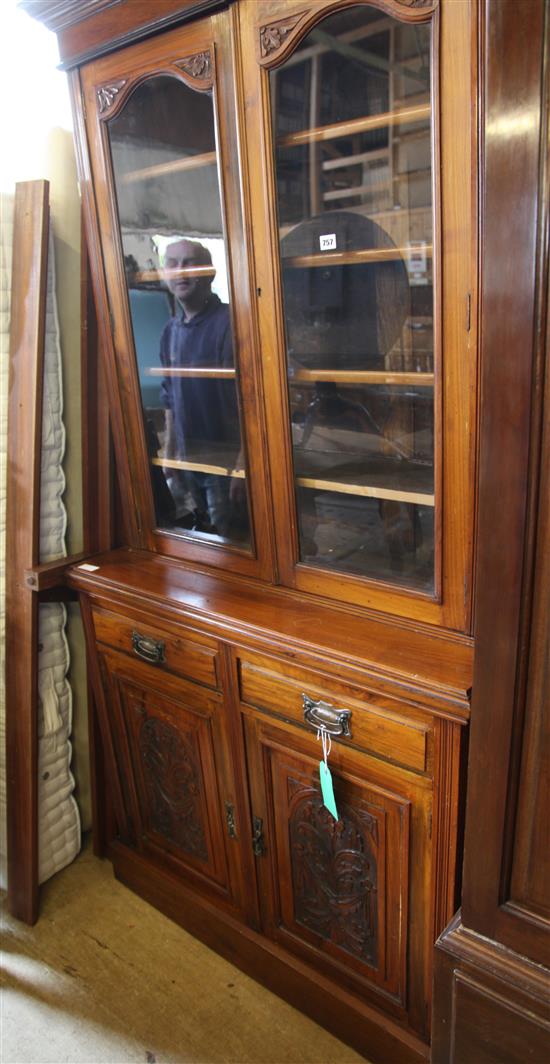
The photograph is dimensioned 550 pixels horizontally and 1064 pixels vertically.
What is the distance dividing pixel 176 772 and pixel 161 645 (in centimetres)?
31

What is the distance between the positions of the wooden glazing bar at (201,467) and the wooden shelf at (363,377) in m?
0.24

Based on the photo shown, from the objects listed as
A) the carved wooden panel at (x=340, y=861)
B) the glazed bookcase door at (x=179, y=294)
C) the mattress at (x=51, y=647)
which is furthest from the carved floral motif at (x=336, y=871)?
the mattress at (x=51, y=647)

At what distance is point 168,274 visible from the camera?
1504 millimetres

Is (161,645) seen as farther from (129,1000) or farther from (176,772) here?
(129,1000)

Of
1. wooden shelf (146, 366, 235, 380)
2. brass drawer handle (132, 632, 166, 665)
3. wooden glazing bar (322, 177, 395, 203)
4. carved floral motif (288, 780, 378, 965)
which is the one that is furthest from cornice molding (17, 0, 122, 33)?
carved floral motif (288, 780, 378, 965)

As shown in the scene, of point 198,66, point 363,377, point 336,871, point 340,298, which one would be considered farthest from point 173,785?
point 198,66

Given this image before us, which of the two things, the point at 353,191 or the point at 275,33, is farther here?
the point at 353,191

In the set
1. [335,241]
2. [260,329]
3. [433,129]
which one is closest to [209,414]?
[260,329]

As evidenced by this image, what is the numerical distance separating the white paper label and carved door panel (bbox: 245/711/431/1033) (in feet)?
2.73

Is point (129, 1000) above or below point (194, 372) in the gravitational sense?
below

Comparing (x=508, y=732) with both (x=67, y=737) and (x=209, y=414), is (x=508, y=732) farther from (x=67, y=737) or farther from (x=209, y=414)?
(x=67, y=737)

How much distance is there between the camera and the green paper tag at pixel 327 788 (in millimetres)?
1256

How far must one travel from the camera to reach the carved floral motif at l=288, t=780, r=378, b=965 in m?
1.30

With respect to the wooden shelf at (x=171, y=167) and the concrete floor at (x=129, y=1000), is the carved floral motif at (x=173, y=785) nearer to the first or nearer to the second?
the concrete floor at (x=129, y=1000)
